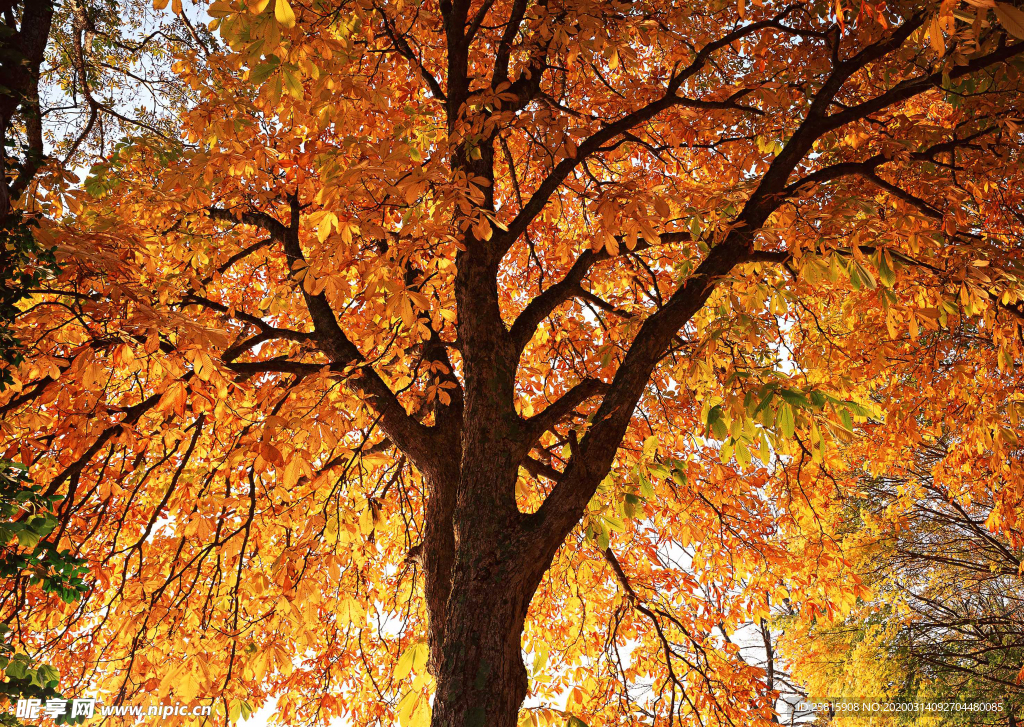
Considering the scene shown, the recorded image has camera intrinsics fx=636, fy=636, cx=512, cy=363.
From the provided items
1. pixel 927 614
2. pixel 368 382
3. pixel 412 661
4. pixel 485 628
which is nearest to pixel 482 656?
pixel 485 628

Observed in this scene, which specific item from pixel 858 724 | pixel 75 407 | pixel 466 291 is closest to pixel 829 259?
pixel 466 291

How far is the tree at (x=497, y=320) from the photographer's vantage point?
9.58ft

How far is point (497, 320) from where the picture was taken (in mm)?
3793

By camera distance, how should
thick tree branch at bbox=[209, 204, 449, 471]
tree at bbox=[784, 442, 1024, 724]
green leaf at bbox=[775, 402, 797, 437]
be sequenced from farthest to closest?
tree at bbox=[784, 442, 1024, 724], thick tree branch at bbox=[209, 204, 449, 471], green leaf at bbox=[775, 402, 797, 437]

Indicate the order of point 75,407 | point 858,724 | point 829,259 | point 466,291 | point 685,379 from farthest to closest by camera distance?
point 858,724 → point 685,379 → point 466,291 → point 75,407 → point 829,259

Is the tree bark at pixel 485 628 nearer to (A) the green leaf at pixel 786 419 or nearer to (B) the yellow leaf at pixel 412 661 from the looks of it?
(B) the yellow leaf at pixel 412 661

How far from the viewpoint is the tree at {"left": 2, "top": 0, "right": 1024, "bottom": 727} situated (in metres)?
2.92

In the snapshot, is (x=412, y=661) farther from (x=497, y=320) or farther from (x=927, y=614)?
(x=927, y=614)

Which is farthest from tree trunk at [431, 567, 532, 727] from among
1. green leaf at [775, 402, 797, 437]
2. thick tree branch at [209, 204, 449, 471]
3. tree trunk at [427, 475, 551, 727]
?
green leaf at [775, 402, 797, 437]

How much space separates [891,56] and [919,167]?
0.83m

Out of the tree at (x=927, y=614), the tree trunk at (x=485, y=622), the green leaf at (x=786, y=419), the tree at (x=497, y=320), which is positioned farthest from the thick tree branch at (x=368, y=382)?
the tree at (x=927, y=614)

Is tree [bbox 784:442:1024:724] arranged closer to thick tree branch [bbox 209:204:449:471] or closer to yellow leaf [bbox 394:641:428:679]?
thick tree branch [bbox 209:204:449:471]

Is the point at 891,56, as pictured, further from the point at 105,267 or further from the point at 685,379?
the point at 105,267

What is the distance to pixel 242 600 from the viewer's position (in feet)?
19.6
